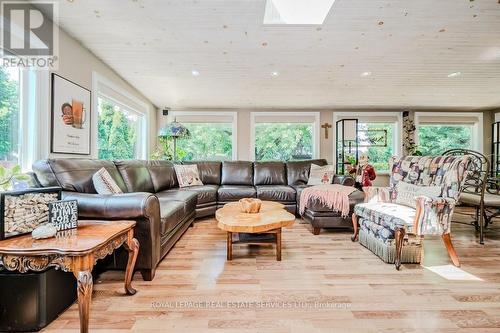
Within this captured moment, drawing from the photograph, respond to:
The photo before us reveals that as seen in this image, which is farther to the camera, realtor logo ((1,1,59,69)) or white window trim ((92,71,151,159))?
white window trim ((92,71,151,159))

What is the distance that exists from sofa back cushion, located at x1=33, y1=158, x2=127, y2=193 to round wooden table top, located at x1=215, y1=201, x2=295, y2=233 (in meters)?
1.17

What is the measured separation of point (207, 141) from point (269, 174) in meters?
1.84

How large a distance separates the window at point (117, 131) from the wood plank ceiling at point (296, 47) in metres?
0.50

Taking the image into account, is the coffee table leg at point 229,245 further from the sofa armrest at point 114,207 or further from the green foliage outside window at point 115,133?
the green foliage outside window at point 115,133

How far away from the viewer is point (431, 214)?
2064mm

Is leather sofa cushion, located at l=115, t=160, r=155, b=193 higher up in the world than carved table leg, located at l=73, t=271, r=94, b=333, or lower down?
higher up

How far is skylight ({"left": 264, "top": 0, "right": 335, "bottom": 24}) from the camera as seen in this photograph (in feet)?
6.78

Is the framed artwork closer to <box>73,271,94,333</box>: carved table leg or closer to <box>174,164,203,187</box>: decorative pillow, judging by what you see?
<box>174,164,203,187</box>: decorative pillow

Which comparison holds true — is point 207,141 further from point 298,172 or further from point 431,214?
point 431,214

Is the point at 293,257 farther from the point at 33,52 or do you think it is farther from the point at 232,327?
the point at 33,52

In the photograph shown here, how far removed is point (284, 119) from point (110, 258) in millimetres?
4431

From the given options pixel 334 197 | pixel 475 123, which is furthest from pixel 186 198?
pixel 475 123

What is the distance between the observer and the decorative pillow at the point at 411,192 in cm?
228

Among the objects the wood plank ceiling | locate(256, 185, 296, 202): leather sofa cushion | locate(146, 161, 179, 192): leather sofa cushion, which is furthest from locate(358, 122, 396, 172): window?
locate(146, 161, 179, 192): leather sofa cushion
